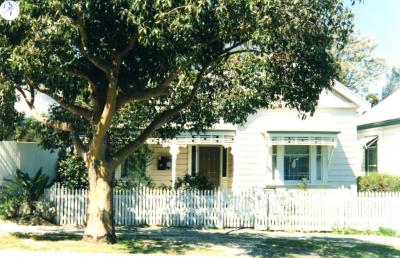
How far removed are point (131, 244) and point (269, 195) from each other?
17.0 feet

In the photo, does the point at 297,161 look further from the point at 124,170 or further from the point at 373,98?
the point at 373,98

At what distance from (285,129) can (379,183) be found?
439 cm

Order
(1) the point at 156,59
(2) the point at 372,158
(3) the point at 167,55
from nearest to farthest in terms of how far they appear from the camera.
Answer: (3) the point at 167,55 → (1) the point at 156,59 → (2) the point at 372,158

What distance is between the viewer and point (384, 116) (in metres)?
25.6

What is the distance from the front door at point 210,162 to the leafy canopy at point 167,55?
27.1 ft

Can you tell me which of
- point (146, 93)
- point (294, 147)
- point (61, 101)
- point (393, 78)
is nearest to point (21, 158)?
point (61, 101)

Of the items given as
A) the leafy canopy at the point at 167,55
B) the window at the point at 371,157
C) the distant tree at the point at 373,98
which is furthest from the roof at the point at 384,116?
the distant tree at the point at 373,98

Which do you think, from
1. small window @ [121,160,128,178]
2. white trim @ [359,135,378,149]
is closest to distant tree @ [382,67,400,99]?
white trim @ [359,135,378,149]

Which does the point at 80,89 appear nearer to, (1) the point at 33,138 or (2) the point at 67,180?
(2) the point at 67,180

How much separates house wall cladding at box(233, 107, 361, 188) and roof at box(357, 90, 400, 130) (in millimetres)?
2141

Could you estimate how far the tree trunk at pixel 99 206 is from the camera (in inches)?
515

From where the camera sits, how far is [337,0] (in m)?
11.4

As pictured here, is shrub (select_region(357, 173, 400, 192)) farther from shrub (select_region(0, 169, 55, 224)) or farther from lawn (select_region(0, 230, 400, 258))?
shrub (select_region(0, 169, 55, 224))

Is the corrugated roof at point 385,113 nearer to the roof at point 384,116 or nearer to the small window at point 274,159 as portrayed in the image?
the roof at point 384,116
